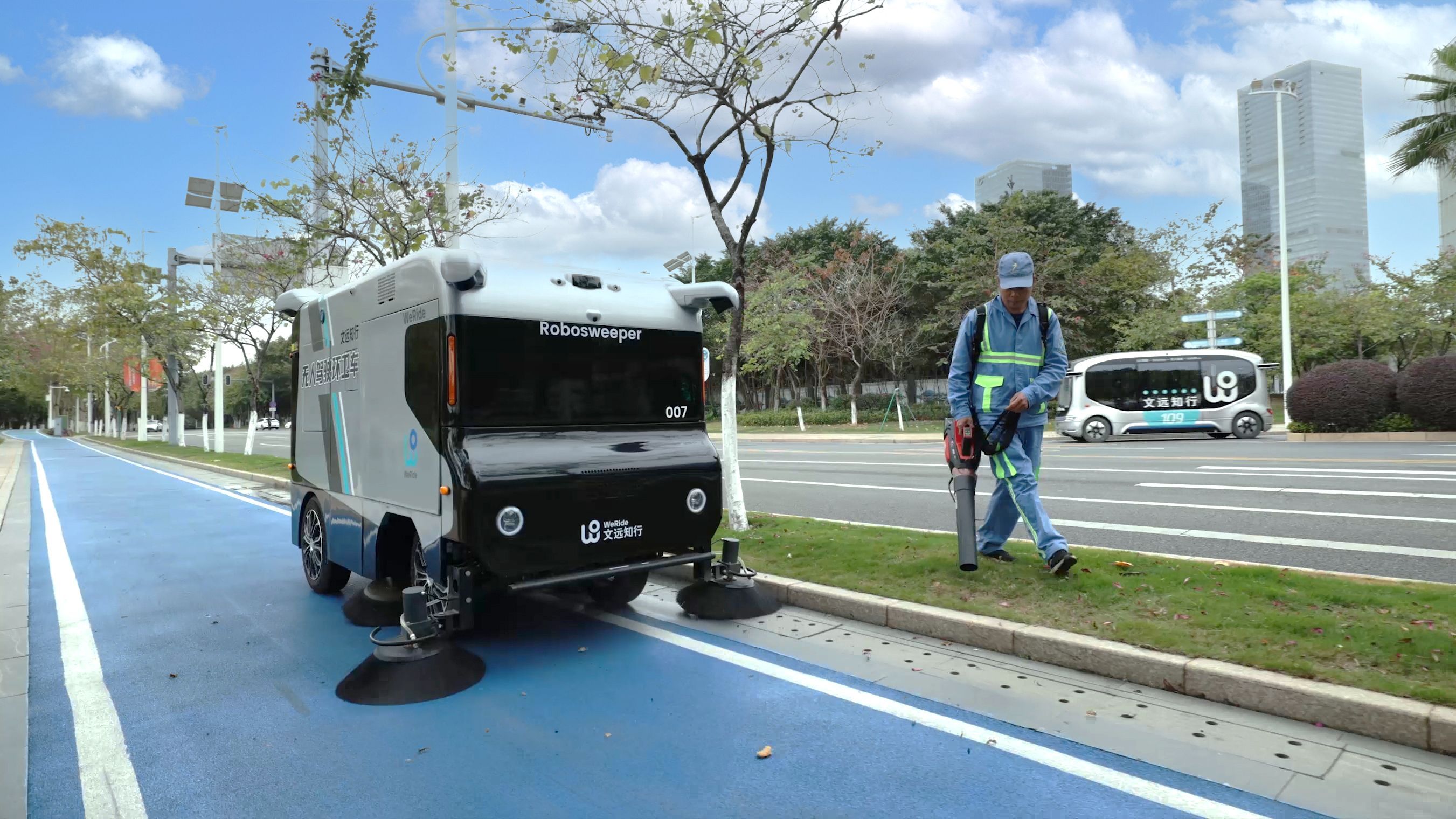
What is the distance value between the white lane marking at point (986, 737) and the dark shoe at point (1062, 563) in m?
2.00

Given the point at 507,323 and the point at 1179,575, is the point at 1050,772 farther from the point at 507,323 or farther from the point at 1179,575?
the point at 507,323

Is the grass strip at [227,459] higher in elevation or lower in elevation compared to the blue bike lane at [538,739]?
higher

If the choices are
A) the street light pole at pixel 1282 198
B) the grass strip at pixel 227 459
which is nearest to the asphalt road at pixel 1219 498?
the street light pole at pixel 1282 198

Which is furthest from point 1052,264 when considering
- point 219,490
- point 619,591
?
point 619,591

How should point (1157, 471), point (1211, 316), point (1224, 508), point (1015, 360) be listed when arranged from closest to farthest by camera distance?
point (1015, 360) < point (1224, 508) < point (1157, 471) < point (1211, 316)

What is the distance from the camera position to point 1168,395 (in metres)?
23.8

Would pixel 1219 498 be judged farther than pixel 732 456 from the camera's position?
Yes

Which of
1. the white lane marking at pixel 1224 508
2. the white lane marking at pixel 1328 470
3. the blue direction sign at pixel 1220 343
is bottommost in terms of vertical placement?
the white lane marking at pixel 1224 508

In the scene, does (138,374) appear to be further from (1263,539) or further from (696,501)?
(1263,539)

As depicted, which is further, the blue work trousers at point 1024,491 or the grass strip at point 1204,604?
the blue work trousers at point 1024,491

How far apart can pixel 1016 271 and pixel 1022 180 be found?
4876 centimetres

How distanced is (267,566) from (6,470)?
20.0 meters

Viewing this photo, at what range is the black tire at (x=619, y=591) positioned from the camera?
6348 mm

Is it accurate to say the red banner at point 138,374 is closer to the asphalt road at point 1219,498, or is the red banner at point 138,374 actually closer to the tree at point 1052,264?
the asphalt road at point 1219,498
